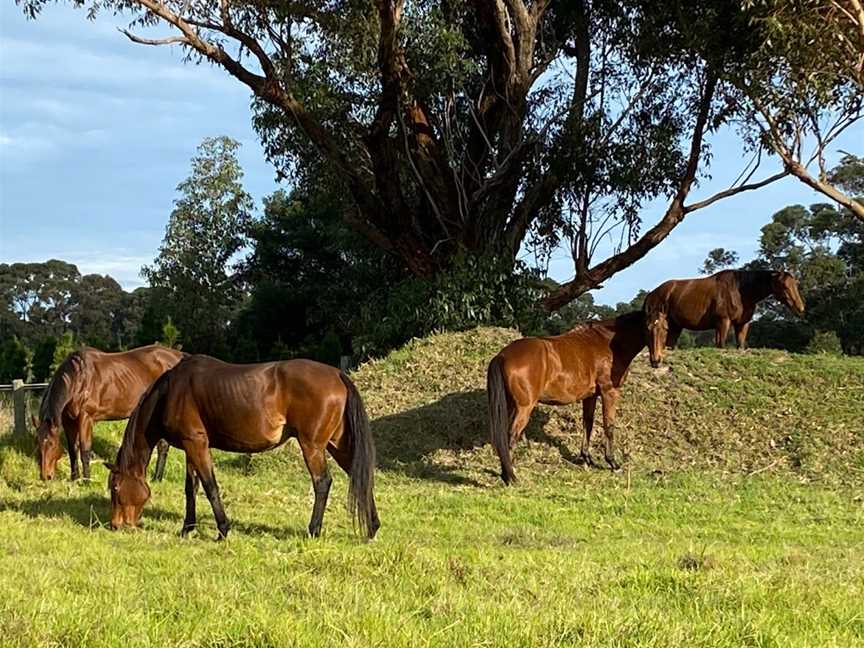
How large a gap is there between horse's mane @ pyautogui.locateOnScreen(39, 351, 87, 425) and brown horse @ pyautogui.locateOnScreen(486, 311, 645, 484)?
17.8 feet

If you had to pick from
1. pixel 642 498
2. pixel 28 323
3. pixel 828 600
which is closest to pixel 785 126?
pixel 642 498

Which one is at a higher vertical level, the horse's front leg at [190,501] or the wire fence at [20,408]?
the wire fence at [20,408]

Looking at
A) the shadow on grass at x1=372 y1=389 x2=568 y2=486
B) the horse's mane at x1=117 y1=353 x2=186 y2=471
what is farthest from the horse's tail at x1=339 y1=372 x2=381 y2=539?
the shadow on grass at x1=372 y1=389 x2=568 y2=486

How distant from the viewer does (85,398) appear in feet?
38.5

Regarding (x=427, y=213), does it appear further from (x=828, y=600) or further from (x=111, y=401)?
(x=828, y=600)

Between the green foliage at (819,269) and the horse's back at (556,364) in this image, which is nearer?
the horse's back at (556,364)

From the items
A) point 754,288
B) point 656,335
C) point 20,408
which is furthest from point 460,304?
point 20,408

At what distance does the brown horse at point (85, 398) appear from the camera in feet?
36.2

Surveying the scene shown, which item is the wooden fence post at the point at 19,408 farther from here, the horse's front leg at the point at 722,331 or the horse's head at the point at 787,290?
the horse's head at the point at 787,290

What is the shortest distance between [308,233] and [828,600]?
31674mm

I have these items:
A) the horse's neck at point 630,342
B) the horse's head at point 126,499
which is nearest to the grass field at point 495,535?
the horse's head at point 126,499

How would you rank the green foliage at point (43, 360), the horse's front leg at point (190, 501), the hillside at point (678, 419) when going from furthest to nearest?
the green foliage at point (43, 360) → the hillside at point (678, 419) → the horse's front leg at point (190, 501)

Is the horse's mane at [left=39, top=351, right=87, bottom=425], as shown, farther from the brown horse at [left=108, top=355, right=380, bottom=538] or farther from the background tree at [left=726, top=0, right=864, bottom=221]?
the background tree at [left=726, top=0, right=864, bottom=221]

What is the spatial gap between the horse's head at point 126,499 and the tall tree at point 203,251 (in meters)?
26.4
